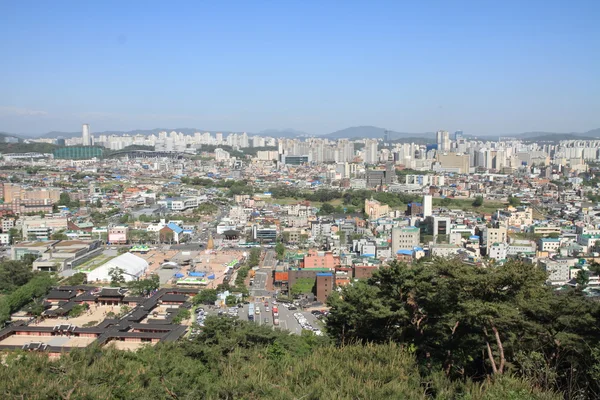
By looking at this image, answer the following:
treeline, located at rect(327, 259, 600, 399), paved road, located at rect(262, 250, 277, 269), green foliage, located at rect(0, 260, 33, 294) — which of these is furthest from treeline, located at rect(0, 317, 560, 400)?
paved road, located at rect(262, 250, 277, 269)

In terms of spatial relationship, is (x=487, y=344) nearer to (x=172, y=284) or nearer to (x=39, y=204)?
(x=172, y=284)

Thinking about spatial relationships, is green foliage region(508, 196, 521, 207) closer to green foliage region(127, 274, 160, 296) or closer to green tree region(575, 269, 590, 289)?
green tree region(575, 269, 590, 289)

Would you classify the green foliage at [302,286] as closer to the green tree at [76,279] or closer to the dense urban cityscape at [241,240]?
the dense urban cityscape at [241,240]

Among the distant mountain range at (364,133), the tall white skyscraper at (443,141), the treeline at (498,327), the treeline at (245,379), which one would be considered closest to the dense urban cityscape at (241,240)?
the treeline at (498,327)

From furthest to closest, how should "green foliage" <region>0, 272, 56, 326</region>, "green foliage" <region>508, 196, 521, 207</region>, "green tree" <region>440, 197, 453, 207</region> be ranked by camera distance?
"green tree" <region>440, 197, 453, 207</region> < "green foliage" <region>508, 196, 521, 207</region> < "green foliage" <region>0, 272, 56, 326</region>

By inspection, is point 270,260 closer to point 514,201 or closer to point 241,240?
point 241,240

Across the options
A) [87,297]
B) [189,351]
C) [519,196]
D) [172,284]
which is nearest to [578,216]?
[519,196]
